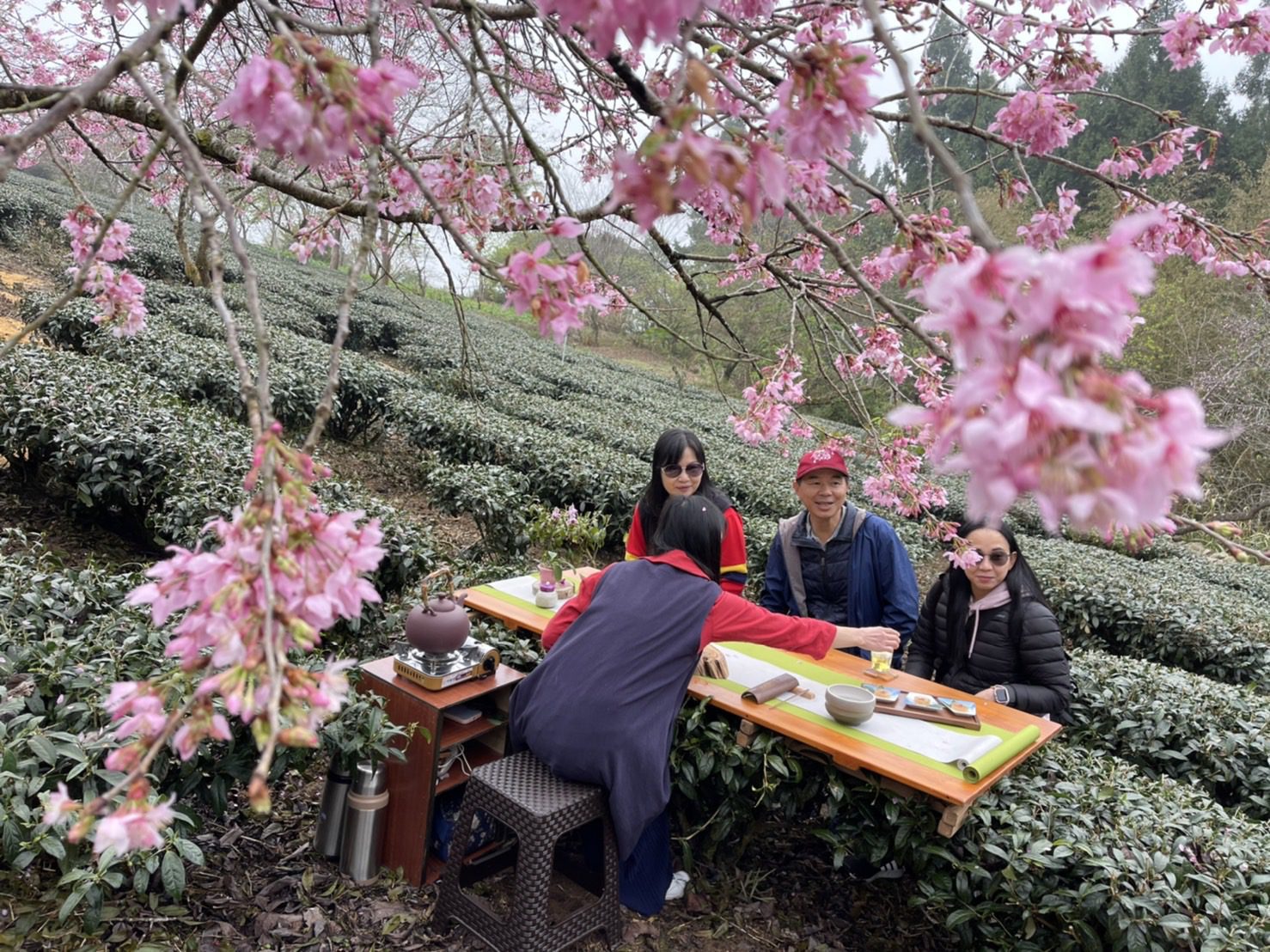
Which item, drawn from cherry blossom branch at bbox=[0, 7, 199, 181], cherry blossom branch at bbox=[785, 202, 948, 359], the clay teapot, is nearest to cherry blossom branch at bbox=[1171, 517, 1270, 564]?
cherry blossom branch at bbox=[785, 202, 948, 359]

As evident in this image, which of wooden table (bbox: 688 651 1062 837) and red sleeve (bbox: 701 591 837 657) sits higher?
red sleeve (bbox: 701 591 837 657)

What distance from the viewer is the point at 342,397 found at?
7.21m

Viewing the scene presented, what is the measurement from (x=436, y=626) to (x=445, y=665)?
145 mm

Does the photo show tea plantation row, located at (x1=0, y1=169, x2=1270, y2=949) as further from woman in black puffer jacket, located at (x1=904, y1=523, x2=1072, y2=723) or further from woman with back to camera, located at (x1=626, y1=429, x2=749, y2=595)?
woman with back to camera, located at (x1=626, y1=429, x2=749, y2=595)

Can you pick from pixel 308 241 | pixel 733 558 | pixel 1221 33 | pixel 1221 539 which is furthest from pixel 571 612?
pixel 1221 33

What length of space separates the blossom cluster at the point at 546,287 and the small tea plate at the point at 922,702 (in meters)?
1.96

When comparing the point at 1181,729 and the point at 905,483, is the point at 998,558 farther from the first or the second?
the point at 1181,729

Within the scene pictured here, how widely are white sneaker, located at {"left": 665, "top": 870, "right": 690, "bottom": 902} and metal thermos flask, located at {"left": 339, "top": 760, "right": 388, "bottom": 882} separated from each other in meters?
0.99

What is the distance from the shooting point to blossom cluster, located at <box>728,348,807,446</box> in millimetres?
2715

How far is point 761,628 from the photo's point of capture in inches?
97.3

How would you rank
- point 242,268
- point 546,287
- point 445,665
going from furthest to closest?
point 445,665
point 546,287
point 242,268

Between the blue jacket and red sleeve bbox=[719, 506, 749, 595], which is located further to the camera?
red sleeve bbox=[719, 506, 749, 595]

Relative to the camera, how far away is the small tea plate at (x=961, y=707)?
246 cm

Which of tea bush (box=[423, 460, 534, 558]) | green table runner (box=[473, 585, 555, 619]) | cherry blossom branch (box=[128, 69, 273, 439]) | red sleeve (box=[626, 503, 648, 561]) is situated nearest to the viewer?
cherry blossom branch (box=[128, 69, 273, 439])
